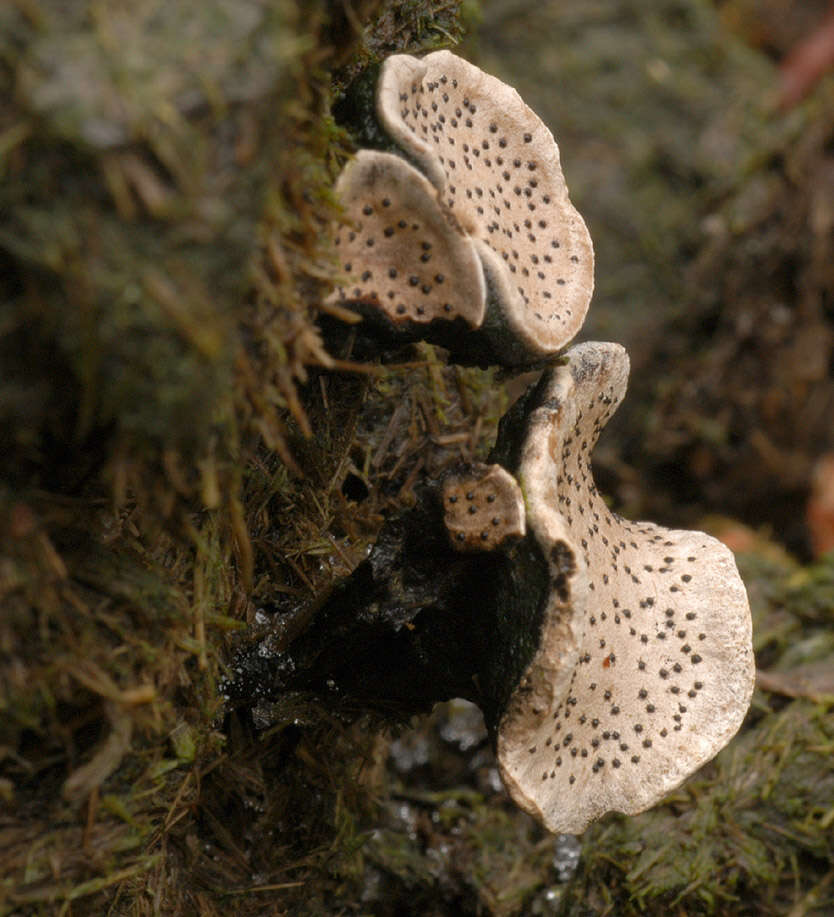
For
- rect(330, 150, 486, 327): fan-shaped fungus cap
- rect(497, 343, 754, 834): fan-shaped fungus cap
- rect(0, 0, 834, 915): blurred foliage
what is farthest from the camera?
rect(497, 343, 754, 834): fan-shaped fungus cap

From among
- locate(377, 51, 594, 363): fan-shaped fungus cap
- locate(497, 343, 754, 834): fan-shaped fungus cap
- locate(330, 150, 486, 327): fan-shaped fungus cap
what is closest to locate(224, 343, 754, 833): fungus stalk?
locate(497, 343, 754, 834): fan-shaped fungus cap

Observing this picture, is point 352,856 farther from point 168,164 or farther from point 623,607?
point 168,164

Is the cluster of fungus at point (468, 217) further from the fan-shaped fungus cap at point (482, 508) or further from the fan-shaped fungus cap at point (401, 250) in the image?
the fan-shaped fungus cap at point (482, 508)

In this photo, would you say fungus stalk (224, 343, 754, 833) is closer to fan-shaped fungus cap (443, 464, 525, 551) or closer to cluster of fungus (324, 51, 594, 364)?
fan-shaped fungus cap (443, 464, 525, 551)

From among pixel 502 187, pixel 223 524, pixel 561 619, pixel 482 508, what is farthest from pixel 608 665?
pixel 502 187

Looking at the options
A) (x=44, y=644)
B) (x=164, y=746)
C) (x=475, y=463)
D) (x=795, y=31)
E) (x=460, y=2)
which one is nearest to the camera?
(x=44, y=644)

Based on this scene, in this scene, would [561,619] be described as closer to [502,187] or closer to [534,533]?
[534,533]

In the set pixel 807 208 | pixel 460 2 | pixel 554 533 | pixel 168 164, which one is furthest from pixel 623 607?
pixel 807 208
